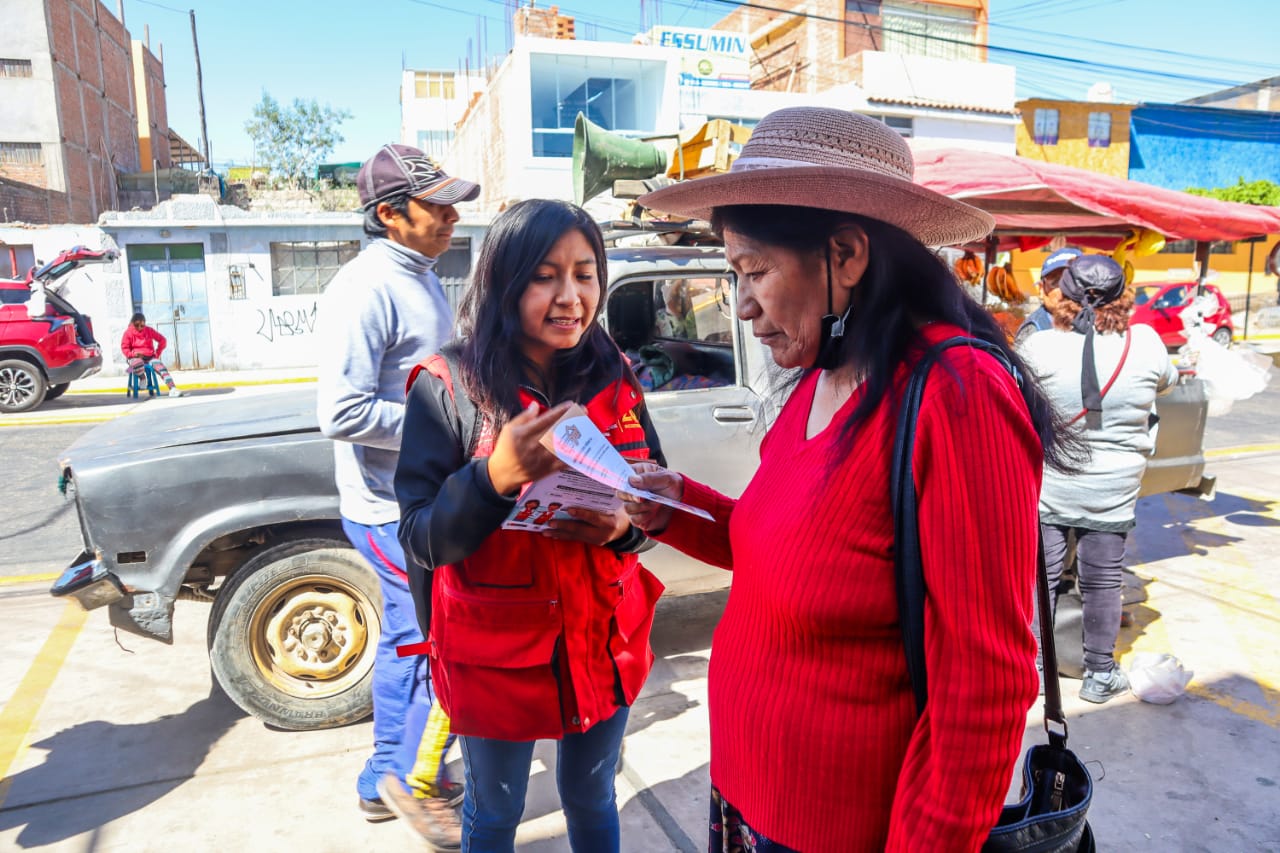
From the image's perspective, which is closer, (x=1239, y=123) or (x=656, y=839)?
(x=656, y=839)

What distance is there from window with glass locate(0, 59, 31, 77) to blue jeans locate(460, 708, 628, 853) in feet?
124

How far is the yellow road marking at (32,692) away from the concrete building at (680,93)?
733 inches

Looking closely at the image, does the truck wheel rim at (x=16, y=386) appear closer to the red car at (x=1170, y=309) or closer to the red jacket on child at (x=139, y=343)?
the red jacket on child at (x=139, y=343)

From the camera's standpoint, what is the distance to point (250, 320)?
63.3ft

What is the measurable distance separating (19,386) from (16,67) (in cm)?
2482

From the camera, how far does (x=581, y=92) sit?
25.2 m

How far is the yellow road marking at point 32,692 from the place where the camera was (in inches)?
135

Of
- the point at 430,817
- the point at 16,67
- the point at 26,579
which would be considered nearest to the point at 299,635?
the point at 430,817

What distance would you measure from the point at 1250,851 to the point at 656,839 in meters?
1.85

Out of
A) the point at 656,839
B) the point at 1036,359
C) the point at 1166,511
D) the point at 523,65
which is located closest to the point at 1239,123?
the point at 523,65

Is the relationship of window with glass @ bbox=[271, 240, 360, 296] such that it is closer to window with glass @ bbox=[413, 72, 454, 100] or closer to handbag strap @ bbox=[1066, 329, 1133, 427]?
handbag strap @ bbox=[1066, 329, 1133, 427]

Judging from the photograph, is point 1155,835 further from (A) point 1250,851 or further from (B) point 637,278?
(B) point 637,278

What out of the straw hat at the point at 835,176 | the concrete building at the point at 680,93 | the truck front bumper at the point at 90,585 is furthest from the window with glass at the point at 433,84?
the straw hat at the point at 835,176

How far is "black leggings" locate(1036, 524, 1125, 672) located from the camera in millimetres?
3756
